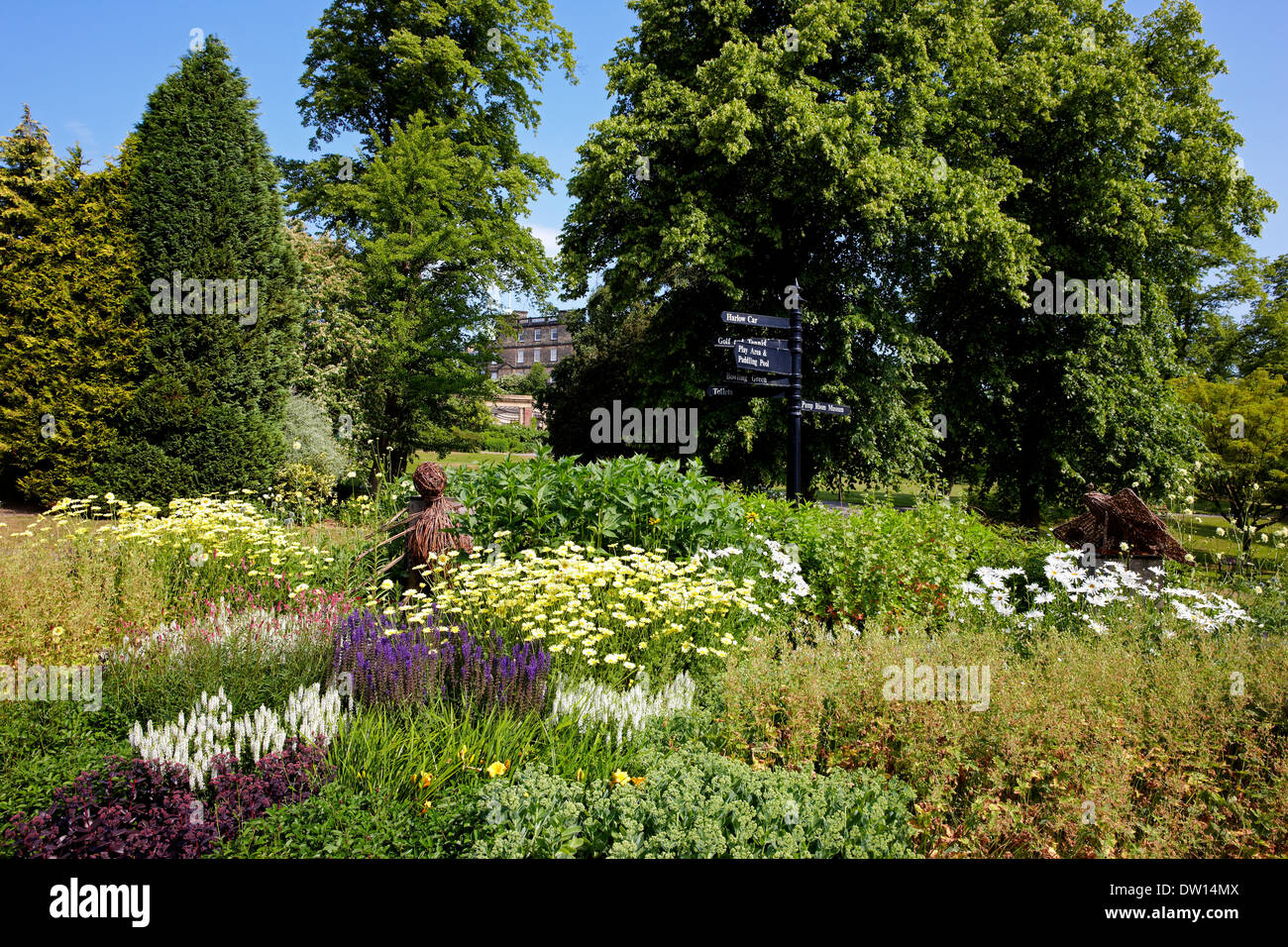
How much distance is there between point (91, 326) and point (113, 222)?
1931 millimetres

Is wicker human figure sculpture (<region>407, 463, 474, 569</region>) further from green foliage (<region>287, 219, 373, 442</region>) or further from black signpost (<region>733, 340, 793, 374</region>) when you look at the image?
green foliage (<region>287, 219, 373, 442</region>)


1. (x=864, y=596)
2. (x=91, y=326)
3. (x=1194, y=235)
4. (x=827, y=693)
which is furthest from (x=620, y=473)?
(x=1194, y=235)

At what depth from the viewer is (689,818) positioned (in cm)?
264

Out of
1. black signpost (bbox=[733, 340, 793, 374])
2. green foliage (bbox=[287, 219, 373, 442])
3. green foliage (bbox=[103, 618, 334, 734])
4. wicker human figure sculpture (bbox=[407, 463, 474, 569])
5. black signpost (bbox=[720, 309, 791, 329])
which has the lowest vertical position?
green foliage (bbox=[103, 618, 334, 734])

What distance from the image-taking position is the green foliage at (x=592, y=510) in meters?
6.05

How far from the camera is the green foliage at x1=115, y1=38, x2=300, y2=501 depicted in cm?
1098

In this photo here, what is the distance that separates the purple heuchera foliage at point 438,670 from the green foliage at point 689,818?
67cm

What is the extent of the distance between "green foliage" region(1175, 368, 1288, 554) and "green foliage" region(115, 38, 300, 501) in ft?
62.8

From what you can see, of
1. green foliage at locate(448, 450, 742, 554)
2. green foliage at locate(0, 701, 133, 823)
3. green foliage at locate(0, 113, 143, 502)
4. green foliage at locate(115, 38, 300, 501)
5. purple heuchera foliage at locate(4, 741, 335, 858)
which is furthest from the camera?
green foliage at locate(0, 113, 143, 502)

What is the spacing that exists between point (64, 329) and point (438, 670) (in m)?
11.6

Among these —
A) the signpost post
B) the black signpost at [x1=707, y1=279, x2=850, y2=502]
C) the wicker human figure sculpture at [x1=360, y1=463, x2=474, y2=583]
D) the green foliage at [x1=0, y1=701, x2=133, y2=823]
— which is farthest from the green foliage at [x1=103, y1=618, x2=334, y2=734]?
the signpost post

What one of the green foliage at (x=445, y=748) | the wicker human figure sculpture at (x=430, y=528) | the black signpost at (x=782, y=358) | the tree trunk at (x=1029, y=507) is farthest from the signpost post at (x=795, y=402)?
the tree trunk at (x=1029, y=507)

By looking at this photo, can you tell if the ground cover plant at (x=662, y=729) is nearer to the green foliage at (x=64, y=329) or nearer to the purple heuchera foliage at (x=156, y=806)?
the purple heuchera foliage at (x=156, y=806)

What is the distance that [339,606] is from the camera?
509 centimetres
